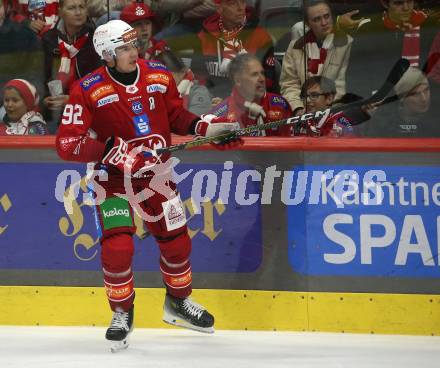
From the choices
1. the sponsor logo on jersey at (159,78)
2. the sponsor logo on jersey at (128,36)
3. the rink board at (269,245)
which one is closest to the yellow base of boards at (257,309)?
the rink board at (269,245)

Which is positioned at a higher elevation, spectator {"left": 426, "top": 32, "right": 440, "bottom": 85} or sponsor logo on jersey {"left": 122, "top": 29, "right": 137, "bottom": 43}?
sponsor logo on jersey {"left": 122, "top": 29, "right": 137, "bottom": 43}

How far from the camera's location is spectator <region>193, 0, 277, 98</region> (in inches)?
204

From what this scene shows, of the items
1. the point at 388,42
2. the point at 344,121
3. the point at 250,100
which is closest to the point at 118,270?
the point at 250,100

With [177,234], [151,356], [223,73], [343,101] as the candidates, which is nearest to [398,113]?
[343,101]

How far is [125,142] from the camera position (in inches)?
185

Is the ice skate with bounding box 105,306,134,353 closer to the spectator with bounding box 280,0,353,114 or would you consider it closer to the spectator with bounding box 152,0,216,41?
the spectator with bounding box 280,0,353,114

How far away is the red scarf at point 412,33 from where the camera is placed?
5016 millimetres

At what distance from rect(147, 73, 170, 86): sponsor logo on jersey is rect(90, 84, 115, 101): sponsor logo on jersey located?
19cm

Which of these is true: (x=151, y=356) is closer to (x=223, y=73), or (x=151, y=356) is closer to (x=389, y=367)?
(x=389, y=367)

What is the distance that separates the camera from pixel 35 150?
5.29 meters

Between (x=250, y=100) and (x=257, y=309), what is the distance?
1.05 m

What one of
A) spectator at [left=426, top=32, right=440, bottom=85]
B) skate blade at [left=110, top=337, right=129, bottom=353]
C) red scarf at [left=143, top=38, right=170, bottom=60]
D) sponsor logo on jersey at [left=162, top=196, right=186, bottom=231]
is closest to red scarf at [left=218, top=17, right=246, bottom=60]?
red scarf at [left=143, top=38, right=170, bottom=60]

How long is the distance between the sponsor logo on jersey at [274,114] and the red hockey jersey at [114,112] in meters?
0.58

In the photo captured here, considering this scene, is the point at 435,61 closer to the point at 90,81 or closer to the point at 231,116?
the point at 231,116
